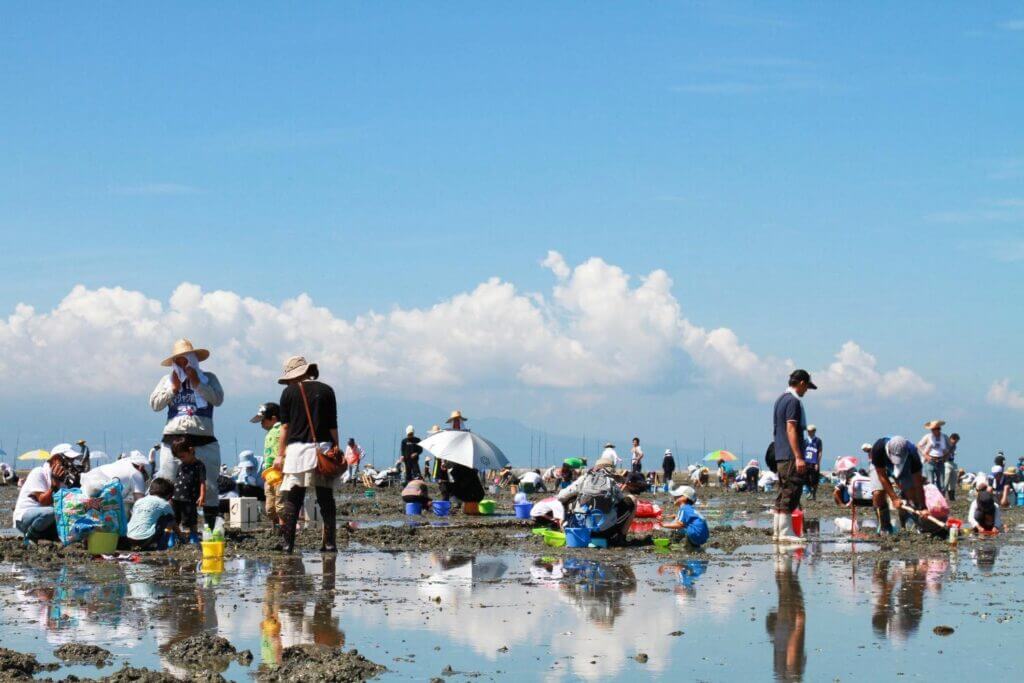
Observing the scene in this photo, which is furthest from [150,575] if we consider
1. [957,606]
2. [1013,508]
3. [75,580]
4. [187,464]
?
[1013,508]

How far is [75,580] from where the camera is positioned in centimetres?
1141

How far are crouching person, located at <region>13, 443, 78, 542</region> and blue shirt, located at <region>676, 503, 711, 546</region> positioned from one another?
22.0 feet

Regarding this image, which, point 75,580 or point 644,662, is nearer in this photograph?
point 644,662

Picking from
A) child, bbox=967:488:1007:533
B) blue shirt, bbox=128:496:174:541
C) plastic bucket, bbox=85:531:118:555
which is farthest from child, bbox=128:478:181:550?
child, bbox=967:488:1007:533

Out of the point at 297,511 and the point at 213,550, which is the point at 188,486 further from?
the point at 213,550

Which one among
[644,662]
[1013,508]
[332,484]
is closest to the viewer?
[644,662]

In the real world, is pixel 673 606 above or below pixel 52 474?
below

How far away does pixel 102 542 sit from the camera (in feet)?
45.4

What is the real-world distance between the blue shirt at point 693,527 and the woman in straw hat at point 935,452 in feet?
43.3

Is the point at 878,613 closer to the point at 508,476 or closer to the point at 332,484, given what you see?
the point at 332,484

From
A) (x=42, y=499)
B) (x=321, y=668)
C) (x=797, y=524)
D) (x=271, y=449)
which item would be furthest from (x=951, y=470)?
(x=321, y=668)

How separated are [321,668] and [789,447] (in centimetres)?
951

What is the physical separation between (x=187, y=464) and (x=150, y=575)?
3.70 meters

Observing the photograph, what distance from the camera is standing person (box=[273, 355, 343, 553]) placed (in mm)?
13719
